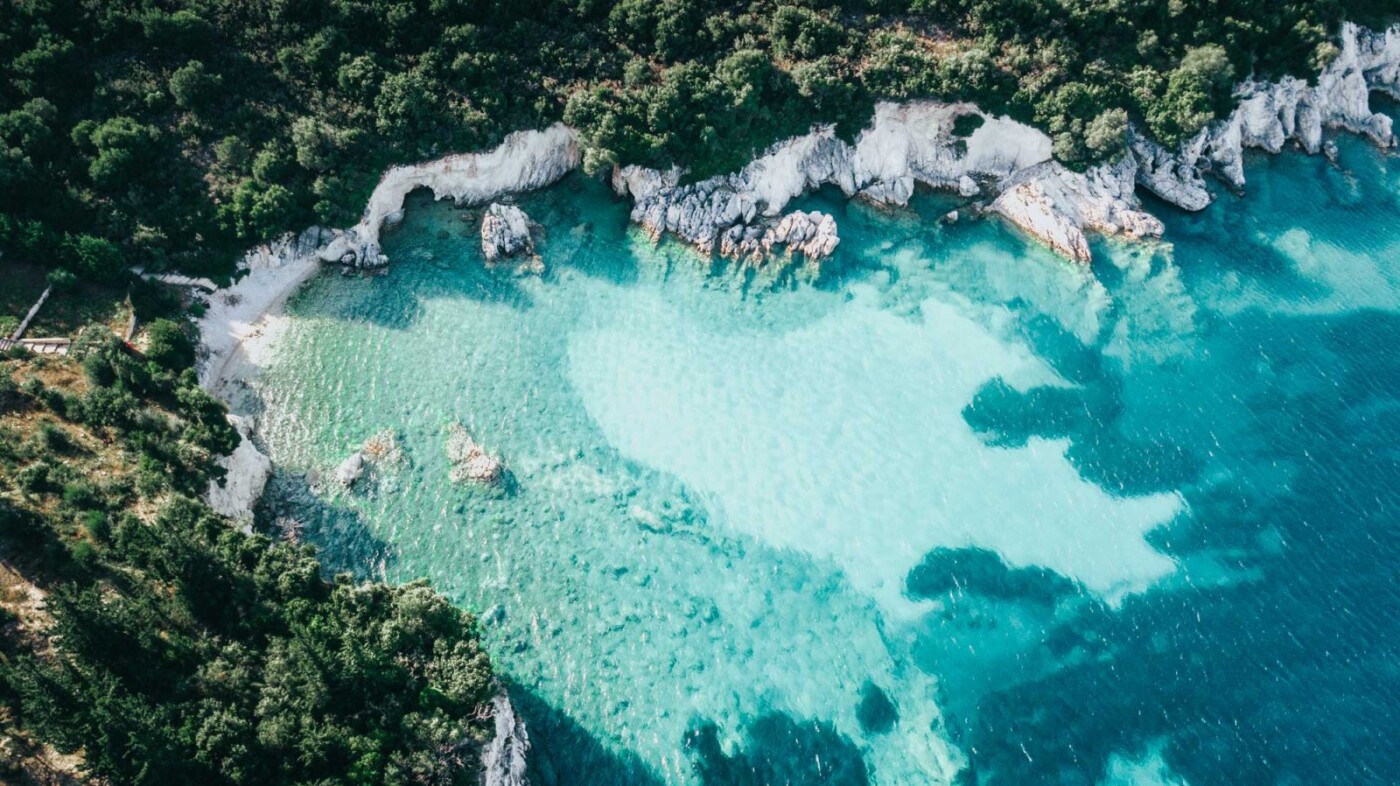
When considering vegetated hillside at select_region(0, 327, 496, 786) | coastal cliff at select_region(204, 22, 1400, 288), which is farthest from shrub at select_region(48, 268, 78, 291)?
coastal cliff at select_region(204, 22, 1400, 288)

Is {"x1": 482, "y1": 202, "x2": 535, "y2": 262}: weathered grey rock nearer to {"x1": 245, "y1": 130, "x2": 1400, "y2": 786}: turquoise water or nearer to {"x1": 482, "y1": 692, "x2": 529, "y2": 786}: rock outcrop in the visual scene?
{"x1": 245, "y1": 130, "x2": 1400, "y2": 786}: turquoise water

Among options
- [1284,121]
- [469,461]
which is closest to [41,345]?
[469,461]

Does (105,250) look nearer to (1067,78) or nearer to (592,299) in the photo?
(592,299)

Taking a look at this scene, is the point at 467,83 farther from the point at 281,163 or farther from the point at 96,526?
the point at 96,526

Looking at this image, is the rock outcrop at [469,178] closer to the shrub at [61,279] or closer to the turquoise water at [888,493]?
the turquoise water at [888,493]

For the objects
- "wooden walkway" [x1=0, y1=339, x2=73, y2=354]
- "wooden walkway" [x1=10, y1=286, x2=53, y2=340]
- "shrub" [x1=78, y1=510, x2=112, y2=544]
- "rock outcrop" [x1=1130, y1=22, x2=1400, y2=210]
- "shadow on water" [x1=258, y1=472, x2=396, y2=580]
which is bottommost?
"shadow on water" [x1=258, y1=472, x2=396, y2=580]
